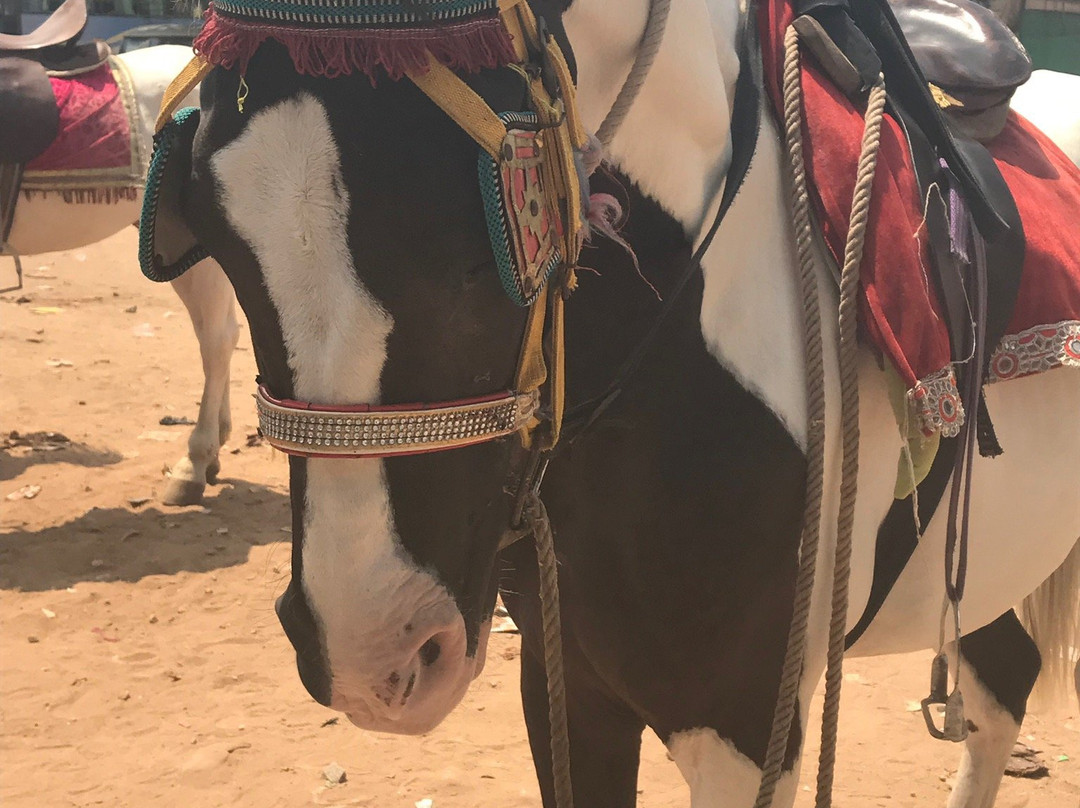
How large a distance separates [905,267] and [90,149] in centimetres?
420

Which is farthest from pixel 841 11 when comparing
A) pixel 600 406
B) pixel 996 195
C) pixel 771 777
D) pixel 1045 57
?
pixel 1045 57

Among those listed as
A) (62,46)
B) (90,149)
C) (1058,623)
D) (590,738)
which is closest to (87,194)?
(90,149)

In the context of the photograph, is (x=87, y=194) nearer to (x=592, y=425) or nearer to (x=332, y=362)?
(x=592, y=425)

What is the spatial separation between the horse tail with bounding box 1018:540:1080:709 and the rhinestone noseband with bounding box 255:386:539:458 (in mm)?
1880

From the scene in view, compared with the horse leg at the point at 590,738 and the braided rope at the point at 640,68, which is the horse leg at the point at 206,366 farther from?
the braided rope at the point at 640,68

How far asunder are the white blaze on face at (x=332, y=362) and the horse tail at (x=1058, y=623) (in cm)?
186

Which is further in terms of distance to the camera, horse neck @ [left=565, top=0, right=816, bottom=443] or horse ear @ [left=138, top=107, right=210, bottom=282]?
Answer: horse neck @ [left=565, top=0, right=816, bottom=443]

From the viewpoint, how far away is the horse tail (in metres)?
2.44

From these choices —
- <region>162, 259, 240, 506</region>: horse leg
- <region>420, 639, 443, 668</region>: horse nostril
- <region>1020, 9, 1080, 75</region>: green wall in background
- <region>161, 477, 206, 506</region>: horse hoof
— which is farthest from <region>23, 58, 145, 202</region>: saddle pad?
<region>1020, 9, 1080, 75</region>: green wall in background

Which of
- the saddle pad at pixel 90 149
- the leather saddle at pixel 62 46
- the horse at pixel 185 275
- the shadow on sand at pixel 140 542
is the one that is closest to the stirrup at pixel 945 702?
the shadow on sand at pixel 140 542

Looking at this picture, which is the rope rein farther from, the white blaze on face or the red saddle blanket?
the white blaze on face

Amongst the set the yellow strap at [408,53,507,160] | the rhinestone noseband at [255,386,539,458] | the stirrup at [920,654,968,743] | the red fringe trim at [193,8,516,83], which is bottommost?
the stirrup at [920,654,968,743]

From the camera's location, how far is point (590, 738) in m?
1.82

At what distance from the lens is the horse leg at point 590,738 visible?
5.76 ft
